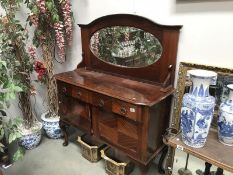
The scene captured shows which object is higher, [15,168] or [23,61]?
[23,61]

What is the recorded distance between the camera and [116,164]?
1802mm

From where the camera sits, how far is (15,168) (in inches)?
80.4

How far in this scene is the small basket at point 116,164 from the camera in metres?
1.81

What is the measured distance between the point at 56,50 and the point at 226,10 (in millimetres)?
1813

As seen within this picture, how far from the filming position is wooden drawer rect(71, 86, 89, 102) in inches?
69.4

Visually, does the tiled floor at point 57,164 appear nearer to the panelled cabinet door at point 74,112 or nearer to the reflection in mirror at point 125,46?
the panelled cabinet door at point 74,112

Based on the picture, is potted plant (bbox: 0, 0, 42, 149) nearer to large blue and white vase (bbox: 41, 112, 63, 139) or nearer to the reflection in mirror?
large blue and white vase (bbox: 41, 112, 63, 139)

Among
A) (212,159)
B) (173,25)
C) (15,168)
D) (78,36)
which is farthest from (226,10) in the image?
(15,168)

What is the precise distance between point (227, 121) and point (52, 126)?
1.85 m

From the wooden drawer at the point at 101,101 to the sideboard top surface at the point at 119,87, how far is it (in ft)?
0.16

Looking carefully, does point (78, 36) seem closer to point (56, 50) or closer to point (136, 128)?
point (56, 50)

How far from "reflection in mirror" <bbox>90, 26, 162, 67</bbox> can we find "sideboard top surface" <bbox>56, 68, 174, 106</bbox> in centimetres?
17

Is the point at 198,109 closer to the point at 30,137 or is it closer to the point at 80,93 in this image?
the point at 80,93

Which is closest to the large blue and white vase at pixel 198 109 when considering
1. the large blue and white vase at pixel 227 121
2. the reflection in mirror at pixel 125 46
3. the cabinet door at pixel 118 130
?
the large blue and white vase at pixel 227 121
